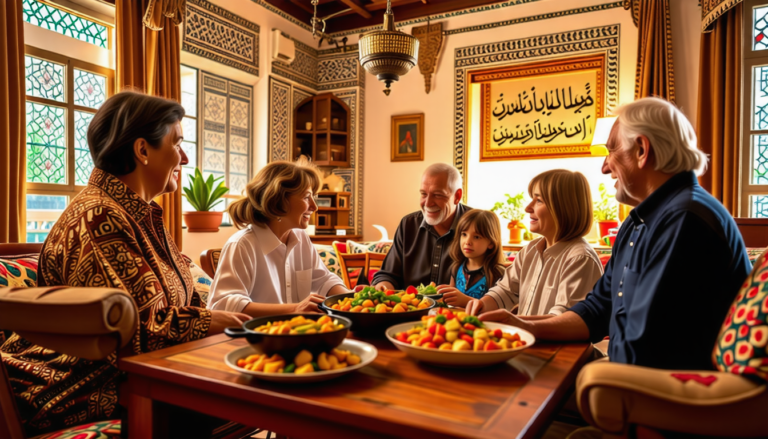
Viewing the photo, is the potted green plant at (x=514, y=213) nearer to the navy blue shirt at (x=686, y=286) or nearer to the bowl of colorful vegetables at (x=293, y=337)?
the navy blue shirt at (x=686, y=286)

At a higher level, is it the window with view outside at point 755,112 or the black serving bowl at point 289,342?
the window with view outside at point 755,112

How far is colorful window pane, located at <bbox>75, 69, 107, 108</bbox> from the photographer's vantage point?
4.04 meters

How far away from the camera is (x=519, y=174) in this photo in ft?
18.9

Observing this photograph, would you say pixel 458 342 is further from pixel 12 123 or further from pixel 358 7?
pixel 358 7

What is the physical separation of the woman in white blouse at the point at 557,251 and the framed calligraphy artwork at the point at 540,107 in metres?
3.91

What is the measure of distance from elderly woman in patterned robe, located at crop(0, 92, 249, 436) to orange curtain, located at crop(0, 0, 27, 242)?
237 cm

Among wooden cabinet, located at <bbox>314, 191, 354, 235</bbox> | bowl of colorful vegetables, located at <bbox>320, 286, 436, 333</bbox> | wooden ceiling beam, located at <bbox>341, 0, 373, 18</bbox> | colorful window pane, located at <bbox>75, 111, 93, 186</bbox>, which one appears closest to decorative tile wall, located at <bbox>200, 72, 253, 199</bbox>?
wooden cabinet, located at <bbox>314, 191, 354, 235</bbox>

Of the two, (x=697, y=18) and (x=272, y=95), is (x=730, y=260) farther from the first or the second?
(x=272, y=95)

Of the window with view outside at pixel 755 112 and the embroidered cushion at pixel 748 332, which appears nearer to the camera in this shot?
the embroidered cushion at pixel 748 332

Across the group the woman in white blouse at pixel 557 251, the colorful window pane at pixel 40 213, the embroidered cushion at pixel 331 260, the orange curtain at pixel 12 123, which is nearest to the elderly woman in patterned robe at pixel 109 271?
the woman in white blouse at pixel 557 251

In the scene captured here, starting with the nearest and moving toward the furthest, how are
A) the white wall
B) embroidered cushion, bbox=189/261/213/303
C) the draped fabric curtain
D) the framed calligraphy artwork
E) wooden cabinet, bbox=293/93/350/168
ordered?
embroidered cushion, bbox=189/261/213/303, the draped fabric curtain, the white wall, the framed calligraphy artwork, wooden cabinet, bbox=293/93/350/168

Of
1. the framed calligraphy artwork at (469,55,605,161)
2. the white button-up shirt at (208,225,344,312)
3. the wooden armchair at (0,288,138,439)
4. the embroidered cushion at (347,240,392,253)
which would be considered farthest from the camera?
the framed calligraphy artwork at (469,55,605,161)

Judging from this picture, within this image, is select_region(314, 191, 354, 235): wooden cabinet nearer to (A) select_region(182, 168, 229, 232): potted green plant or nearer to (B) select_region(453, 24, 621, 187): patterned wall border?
(B) select_region(453, 24, 621, 187): patterned wall border

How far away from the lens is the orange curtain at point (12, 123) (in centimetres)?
316
